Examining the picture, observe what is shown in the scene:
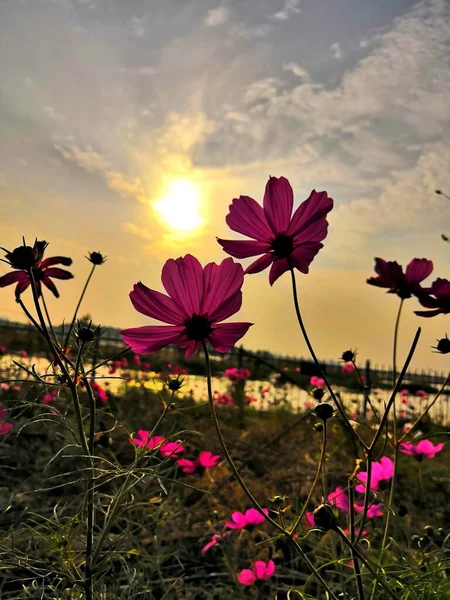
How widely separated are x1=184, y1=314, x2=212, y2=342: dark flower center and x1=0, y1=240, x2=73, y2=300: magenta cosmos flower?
0.22 m

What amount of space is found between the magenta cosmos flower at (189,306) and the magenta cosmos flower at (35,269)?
142 millimetres

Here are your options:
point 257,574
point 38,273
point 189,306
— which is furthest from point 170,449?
point 189,306

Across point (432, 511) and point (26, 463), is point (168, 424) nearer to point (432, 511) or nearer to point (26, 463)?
point (26, 463)

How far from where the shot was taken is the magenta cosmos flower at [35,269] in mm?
727

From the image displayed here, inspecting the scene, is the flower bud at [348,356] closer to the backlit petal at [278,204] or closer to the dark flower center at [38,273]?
the backlit petal at [278,204]

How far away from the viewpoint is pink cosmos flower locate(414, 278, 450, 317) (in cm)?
78

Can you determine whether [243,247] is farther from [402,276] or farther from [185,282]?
[402,276]

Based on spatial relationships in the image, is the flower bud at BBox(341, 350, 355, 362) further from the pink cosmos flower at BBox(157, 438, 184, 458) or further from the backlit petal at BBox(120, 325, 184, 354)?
the backlit petal at BBox(120, 325, 184, 354)

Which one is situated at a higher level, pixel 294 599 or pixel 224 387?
pixel 224 387

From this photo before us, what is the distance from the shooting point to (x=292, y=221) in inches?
30.1

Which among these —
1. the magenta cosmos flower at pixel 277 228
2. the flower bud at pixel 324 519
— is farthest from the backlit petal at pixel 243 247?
the flower bud at pixel 324 519

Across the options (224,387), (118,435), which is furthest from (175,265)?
(224,387)

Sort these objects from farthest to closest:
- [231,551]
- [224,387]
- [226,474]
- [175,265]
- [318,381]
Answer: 1. [224,387]
2. [318,381]
3. [226,474]
4. [231,551]
5. [175,265]

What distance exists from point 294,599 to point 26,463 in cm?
181
